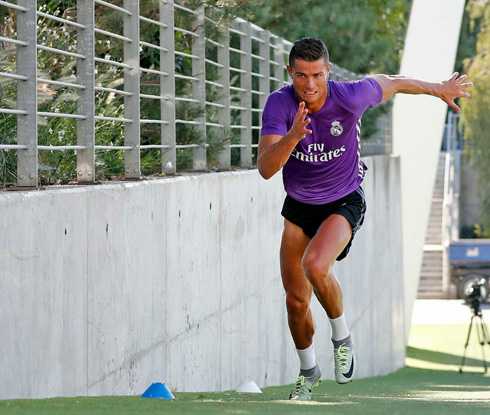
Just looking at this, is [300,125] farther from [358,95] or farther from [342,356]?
[342,356]

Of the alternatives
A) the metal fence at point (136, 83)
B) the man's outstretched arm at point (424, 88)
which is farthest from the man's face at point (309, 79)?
the metal fence at point (136, 83)

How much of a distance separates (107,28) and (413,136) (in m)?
18.9

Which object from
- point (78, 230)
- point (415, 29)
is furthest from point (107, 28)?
point (415, 29)

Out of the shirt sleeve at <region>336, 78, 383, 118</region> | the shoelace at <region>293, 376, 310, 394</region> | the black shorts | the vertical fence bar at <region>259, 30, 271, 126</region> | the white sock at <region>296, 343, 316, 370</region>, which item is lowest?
the shoelace at <region>293, 376, 310, 394</region>

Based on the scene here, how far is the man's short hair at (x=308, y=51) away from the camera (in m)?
6.60

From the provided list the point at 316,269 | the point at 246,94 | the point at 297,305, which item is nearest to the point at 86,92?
the point at 297,305

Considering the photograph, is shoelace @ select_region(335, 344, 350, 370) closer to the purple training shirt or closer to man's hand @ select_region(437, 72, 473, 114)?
the purple training shirt

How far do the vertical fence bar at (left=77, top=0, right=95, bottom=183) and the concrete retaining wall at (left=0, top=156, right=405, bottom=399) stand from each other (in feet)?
0.97

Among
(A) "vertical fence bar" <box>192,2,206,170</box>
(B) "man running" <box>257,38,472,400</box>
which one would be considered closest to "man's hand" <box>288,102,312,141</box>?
(B) "man running" <box>257,38,472,400</box>

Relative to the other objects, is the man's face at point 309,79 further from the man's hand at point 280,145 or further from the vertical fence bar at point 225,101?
the vertical fence bar at point 225,101

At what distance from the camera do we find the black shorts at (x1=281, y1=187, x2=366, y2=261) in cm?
726

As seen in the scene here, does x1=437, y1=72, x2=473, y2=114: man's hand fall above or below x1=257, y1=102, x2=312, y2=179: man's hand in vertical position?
above

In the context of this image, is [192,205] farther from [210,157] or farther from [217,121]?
[217,121]

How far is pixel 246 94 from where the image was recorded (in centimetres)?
1339
